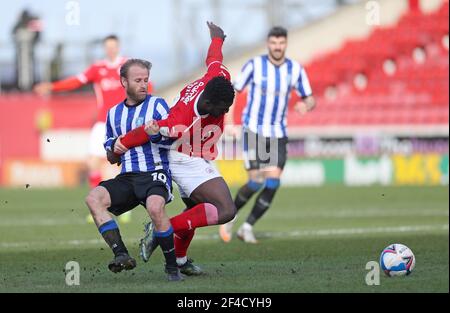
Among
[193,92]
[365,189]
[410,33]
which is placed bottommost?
[365,189]

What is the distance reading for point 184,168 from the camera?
770 cm

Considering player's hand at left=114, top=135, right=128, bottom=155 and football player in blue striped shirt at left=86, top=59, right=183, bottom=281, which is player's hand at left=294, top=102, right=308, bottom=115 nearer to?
football player in blue striped shirt at left=86, top=59, right=183, bottom=281

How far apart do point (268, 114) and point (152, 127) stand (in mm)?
4192


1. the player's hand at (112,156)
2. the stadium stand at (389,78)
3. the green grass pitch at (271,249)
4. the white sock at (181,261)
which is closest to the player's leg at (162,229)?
the green grass pitch at (271,249)

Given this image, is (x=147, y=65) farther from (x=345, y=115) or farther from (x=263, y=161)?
(x=345, y=115)

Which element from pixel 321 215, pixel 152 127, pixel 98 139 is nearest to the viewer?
pixel 152 127

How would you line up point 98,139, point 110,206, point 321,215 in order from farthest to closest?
point 321,215
point 98,139
point 110,206

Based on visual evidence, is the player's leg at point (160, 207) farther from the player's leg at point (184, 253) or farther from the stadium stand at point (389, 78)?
the stadium stand at point (389, 78)

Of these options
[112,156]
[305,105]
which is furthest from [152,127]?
[305,105]

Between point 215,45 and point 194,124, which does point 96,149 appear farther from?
point 194,124

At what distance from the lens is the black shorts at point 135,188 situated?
735 centimetres

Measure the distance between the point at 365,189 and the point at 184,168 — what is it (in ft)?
44.0

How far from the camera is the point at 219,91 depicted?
286 inches

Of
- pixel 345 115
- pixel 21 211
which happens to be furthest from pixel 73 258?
pixel 345 115
